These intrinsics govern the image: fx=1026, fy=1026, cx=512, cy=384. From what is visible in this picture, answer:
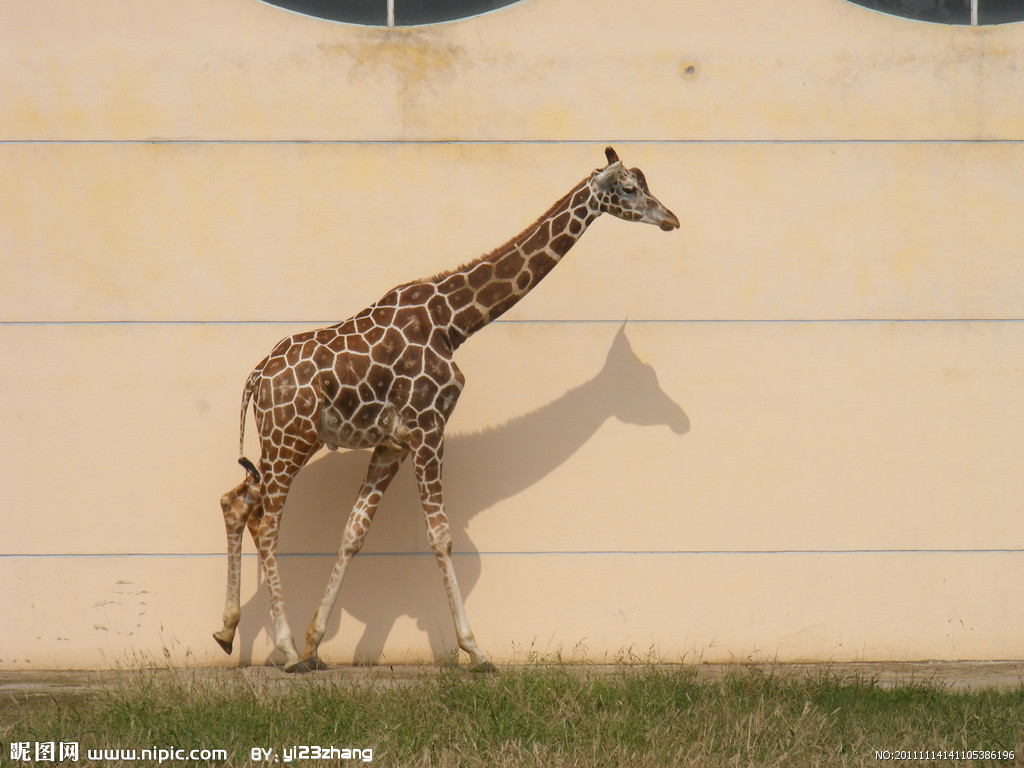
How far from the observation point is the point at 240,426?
551cm

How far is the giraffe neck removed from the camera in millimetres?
5355

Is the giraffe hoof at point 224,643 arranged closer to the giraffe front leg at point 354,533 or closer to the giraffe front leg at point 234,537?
the giraffe front leg at point 234,537

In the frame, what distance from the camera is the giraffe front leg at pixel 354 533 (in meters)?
5.34

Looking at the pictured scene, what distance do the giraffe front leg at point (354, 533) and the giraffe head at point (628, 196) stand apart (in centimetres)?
175

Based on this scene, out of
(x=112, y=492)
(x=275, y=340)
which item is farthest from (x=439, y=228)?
(x=112, y=492)

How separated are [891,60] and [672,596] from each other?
11.0 ft

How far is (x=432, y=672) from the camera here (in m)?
A: 5.44

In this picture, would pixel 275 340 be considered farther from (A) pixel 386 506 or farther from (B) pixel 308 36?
(B) pixel 308 36

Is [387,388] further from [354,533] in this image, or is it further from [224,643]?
[224,643]

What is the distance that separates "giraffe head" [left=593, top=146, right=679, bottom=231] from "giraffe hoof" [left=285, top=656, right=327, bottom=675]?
282cm

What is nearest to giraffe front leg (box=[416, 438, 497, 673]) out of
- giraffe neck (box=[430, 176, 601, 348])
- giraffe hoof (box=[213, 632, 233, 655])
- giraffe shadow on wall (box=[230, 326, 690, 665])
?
giraffe shadow on wall (box=[230, 326, 690, 665])

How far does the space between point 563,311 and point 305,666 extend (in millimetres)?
2421

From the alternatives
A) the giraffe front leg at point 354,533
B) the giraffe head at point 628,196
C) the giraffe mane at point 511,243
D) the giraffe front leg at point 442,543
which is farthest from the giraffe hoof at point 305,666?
the giraffe head at point 628,196

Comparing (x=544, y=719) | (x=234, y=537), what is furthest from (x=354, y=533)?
(x=544, y=719)
